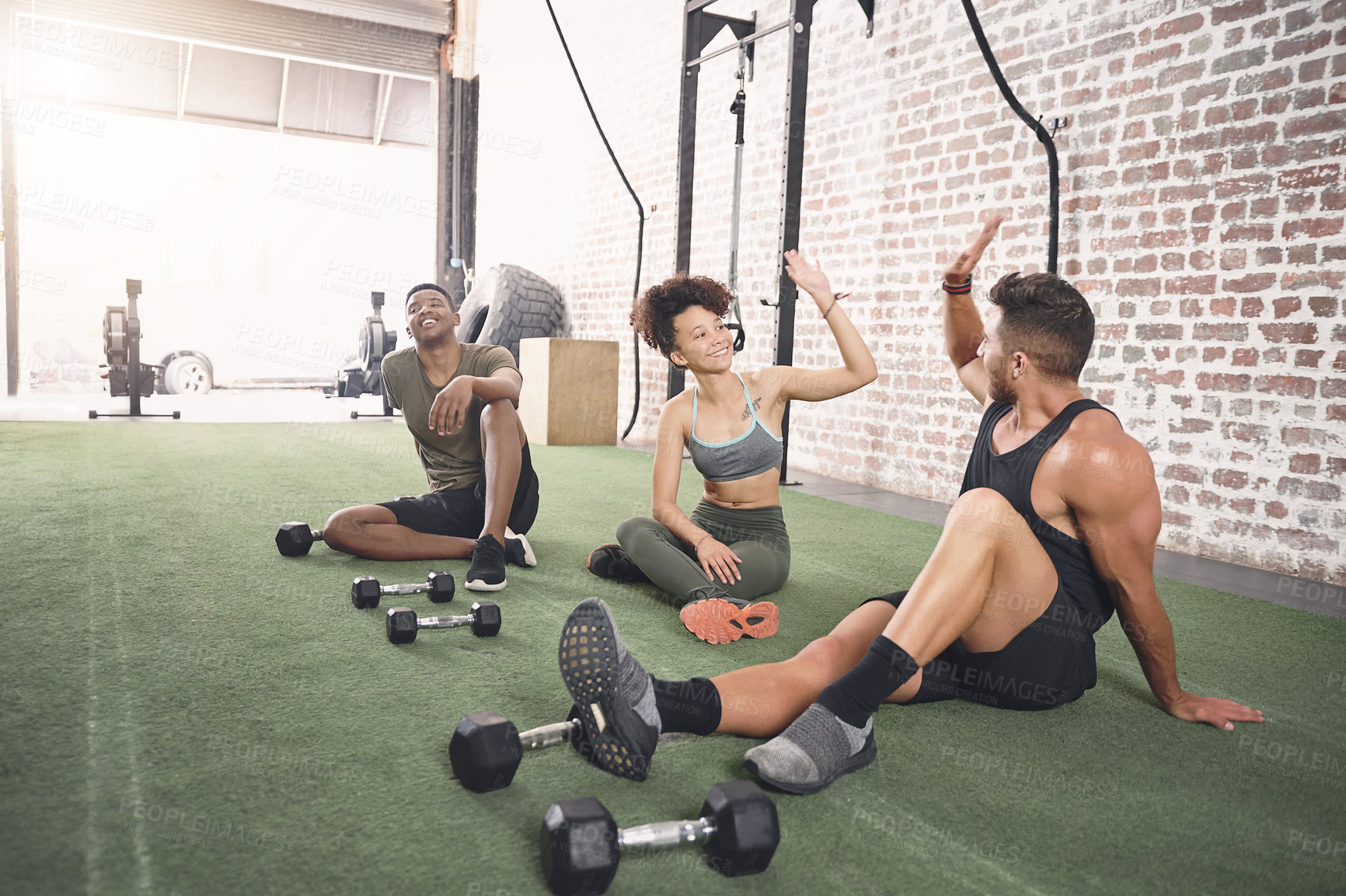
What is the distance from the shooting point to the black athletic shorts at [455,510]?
2994mm

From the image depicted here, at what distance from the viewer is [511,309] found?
7648 millimetres

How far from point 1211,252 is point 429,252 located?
919 cm

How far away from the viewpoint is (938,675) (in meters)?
1.81

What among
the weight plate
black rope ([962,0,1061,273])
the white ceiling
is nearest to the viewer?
black rope ([962,0,1061,273])

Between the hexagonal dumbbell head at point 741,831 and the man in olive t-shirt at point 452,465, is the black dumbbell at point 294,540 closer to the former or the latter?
the man in olive t-shirt at point 452,465

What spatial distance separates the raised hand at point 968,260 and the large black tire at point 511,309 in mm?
5835

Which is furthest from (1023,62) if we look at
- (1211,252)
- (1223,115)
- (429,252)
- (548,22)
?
(429,252)

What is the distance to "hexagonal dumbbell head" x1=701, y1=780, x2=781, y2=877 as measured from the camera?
1210 millimetres

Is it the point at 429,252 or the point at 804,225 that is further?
the point at 429,252

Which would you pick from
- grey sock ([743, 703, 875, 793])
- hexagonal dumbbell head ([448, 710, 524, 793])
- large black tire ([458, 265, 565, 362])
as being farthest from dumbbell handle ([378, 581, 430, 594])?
large black tire ([458, 265, 565, 362])

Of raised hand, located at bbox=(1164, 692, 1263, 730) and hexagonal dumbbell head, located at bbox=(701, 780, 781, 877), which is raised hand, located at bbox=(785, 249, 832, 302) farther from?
hexagonal dumbbell head, located at bbox=(701, 780, 781, 877)

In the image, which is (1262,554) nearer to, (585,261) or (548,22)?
(585,261)

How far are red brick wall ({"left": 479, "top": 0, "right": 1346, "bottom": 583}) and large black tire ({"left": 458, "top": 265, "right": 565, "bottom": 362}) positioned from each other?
2550 mm

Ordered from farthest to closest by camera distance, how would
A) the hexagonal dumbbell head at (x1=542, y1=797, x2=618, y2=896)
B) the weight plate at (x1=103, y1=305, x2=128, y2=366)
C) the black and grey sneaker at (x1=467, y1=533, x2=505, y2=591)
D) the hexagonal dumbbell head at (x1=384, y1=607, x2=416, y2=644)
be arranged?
the weight plate at (x1=103, y1=305, x2=128, y2=366)
the black and grey sneaker at (x1=467, y1=533, x2=505, y2=591)
the hexagonal dumbbell head at (x1=384, y1=607, x2=416, y2=644)
the hexagonal dumbbell head at (x1=542, y1=797, x2=618, y2=896)
